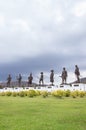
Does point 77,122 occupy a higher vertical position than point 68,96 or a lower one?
lower

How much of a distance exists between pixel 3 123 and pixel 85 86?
37236 mm

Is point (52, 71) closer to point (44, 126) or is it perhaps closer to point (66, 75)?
point (66, 75)

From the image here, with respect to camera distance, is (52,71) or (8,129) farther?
(52,71)

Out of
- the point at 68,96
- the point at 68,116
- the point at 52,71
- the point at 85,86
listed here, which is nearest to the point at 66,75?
the point at 52,71

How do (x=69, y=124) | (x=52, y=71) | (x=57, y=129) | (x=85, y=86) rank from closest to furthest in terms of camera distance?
(x=57, y=129)
(x=69, y=124)
(x=85, y=86)
(x=52, y=71)

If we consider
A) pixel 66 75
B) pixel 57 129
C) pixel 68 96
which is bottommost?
pixel 57 129

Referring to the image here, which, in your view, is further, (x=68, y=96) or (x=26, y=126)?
(x=68, y=96)

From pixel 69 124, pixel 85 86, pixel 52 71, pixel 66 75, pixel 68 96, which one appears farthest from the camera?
pixel 52 71

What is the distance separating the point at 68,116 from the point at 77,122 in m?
2.54

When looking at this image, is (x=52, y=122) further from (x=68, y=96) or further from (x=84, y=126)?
(x=68, y=96)

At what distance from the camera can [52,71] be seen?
110m

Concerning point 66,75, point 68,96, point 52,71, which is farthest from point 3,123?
point 52,71

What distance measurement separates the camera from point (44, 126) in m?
Result: 19.5

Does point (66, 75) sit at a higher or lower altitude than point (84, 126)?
higher
